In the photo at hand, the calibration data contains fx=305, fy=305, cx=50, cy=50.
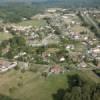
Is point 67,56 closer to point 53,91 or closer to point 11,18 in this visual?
point 53,91

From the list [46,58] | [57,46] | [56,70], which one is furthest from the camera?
[57,46]

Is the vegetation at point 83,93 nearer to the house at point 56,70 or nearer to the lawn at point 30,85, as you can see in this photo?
the lawn at point 30,85

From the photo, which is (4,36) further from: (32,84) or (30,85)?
(30,85)

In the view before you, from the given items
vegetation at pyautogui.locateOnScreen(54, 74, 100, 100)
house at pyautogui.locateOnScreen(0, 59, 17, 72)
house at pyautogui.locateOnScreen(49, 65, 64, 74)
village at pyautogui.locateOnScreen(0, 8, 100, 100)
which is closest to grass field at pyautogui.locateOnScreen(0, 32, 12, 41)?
village at pyautogui.locateOnScreen(0, 8, 100, 100)

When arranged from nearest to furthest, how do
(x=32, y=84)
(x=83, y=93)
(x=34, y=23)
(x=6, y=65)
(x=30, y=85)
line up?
(x=83, y=93) → (x=30, y=85) → (x=32, y=84) → (x=6, y=65) → (x=34, y=23)

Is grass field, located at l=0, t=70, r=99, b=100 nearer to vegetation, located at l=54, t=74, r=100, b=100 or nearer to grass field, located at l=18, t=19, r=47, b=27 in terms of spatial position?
vegetation, located at l=54, t=74, r=100, b=100

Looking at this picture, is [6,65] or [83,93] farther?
[6,65]

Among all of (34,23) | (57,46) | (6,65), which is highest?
(34,23)

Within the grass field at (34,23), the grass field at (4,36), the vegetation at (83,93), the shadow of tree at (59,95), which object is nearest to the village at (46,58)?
the grass field at (4,36)

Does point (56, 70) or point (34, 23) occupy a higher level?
point (34, 23)

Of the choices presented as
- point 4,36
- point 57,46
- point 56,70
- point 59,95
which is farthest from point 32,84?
point 4,36

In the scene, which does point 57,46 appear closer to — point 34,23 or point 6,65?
point 6,65
